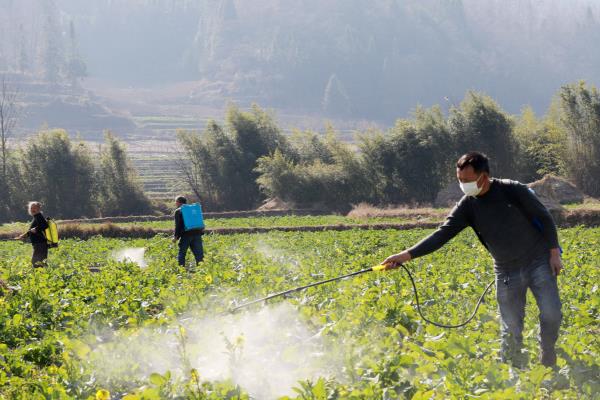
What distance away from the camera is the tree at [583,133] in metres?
48.9

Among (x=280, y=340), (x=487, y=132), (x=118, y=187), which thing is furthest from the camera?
(x=118, y=187)

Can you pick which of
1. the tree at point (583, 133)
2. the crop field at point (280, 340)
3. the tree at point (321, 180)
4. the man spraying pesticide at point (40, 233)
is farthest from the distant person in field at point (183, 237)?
the tree at point (321, 180)

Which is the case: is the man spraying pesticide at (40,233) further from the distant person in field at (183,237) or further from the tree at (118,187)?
the tree at (118,187)

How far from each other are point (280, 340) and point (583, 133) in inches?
1814

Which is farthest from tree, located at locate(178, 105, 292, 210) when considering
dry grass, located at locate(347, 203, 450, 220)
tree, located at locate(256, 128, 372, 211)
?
dry grass, located at locate(347, 203, 450, 220)

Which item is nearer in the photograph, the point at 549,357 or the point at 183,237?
the point at 549,357

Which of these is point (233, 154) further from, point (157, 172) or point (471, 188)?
point (471, 188)

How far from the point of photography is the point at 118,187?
61.2 meters

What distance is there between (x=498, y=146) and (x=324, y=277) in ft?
137

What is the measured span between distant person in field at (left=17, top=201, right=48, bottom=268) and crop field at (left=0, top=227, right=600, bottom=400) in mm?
1834

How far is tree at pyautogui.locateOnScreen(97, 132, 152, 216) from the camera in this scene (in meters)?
61.0

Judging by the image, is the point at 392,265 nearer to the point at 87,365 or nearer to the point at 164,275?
the point at 87,365

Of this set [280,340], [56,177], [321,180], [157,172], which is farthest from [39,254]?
[157,172]

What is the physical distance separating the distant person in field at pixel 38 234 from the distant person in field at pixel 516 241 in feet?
35.5
